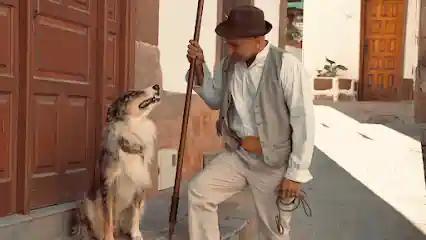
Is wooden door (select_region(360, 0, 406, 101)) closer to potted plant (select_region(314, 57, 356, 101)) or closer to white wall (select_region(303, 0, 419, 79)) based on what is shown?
white wall (select_region(303, 0, 419, 79))

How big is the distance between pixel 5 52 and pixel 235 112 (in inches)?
52.0

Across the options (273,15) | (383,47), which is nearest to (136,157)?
(273,15)

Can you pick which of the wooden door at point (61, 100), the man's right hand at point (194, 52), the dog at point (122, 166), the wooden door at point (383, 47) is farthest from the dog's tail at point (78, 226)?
the wooden door at point (383, 47)

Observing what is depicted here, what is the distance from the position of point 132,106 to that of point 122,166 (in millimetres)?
342

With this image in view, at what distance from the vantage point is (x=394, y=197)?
20.6ft

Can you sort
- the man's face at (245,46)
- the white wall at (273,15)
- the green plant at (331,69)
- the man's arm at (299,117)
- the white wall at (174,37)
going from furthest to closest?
the green plant at (331,69) → the white wall at (273,15) → the white wall at (174,37) → the man's face at (245,46) → the man's arm at (299,117)

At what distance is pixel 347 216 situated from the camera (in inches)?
218

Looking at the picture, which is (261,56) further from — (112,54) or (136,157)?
(112,54)

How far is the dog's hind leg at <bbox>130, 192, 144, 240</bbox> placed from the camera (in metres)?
3.48

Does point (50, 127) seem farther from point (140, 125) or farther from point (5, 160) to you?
point (140, 125)

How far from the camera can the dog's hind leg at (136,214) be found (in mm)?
3484

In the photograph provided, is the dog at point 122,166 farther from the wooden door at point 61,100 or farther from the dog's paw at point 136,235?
the wooden door at point 61,100

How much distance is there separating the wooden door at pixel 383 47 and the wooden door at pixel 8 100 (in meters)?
14.4

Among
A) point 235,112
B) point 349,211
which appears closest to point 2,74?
point 235,112
